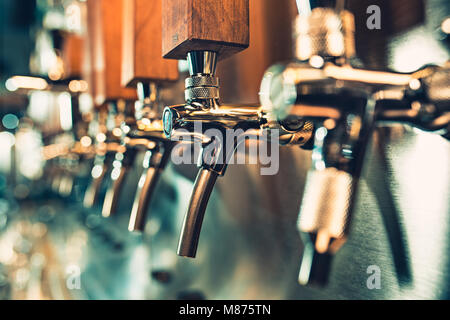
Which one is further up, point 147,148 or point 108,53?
point 108,53

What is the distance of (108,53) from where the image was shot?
3.18 ft

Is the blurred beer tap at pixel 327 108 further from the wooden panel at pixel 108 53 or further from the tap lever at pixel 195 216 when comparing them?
the wooden panel at pixel 108 53

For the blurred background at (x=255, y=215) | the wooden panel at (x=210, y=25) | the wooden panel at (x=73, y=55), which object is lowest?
the blurred background at (x=255, y=215)

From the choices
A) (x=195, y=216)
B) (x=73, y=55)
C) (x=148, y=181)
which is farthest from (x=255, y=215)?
(x=73, y=55)

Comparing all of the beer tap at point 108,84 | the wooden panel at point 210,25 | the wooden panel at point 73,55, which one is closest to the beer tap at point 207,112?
the wooden panel at point 210,25

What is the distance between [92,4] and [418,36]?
38.0 inches

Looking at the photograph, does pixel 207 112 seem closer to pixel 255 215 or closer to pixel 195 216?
pixel 195 216

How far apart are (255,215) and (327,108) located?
495mm

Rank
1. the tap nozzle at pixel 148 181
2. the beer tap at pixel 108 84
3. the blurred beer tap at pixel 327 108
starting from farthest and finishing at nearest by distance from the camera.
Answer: the beer tap at pixel 108 84 < the tap nozzle at pixel 148 181 < the blurred beer tap at pixel 327 108

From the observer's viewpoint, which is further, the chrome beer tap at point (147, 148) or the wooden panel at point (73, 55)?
the wooden panel at point (73, 55)

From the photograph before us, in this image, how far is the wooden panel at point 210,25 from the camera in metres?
0.45

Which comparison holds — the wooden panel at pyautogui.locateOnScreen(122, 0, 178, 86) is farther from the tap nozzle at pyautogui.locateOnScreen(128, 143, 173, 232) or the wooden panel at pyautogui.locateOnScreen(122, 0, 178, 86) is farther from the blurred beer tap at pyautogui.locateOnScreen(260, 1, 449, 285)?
the blurred beer tap at pyautogui.locateOnScreen(260, 1, 449, 285)

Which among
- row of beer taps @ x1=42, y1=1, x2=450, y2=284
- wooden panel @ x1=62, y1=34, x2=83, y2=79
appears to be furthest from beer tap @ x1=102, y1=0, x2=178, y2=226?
wooden panel @ x1=62, y1=34, x2=83, y2=79
